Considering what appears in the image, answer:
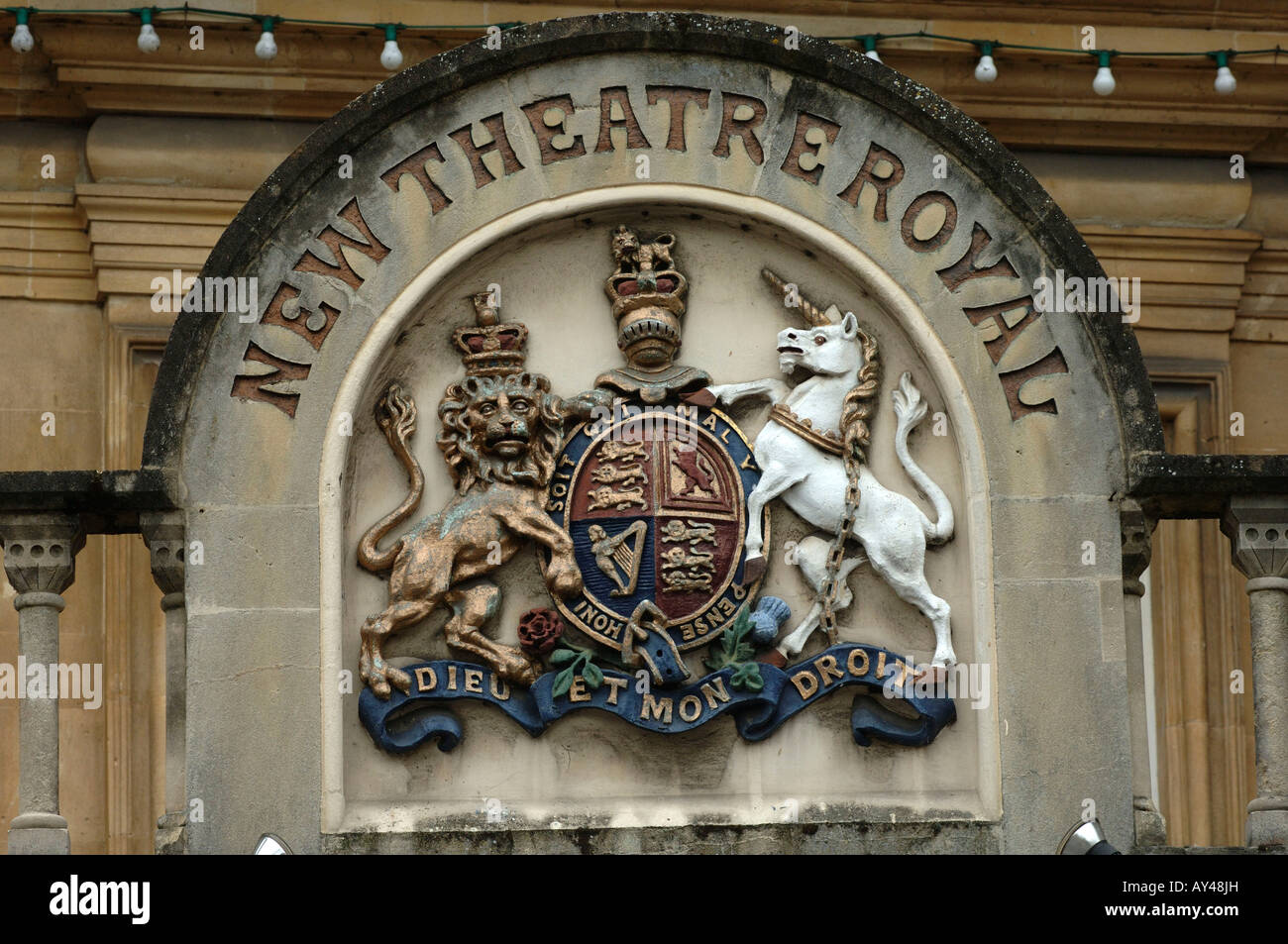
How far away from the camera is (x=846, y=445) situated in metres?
17.6

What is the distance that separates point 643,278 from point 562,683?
2.27 meters

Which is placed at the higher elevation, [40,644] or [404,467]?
[404,467]

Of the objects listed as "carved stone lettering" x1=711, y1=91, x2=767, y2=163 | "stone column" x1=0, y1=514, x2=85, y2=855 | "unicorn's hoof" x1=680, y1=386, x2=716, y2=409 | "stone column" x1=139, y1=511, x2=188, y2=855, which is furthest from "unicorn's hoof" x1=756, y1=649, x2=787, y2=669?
"stone column" x1=0, y1=514, x2=85, y2=855

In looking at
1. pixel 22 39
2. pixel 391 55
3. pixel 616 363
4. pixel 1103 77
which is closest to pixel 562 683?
pixel 616 363

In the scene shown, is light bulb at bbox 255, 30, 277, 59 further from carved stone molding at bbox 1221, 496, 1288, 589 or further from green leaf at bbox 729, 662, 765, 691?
carved stone molding at bbox 1221, 496, 1288, 589

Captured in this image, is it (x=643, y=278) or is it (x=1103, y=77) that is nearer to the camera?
(x=643, y=278)

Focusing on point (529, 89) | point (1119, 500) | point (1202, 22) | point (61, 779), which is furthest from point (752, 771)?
point (1202, 22)

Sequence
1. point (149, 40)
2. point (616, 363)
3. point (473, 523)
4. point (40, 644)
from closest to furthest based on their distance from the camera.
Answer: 1. point (40, 644)
2. point (473, 523)
3. point (616, 363)
4. point (149, 40)

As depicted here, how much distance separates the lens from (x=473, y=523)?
57.1 feet

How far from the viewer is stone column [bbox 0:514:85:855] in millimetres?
16812

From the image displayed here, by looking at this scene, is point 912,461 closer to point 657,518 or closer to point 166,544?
point 657,518

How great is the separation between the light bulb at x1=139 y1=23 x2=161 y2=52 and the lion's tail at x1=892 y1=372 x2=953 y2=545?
572 cm

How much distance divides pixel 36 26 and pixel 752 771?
7.23 m

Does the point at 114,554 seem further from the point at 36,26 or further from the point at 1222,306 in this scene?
the point at 1222,306
